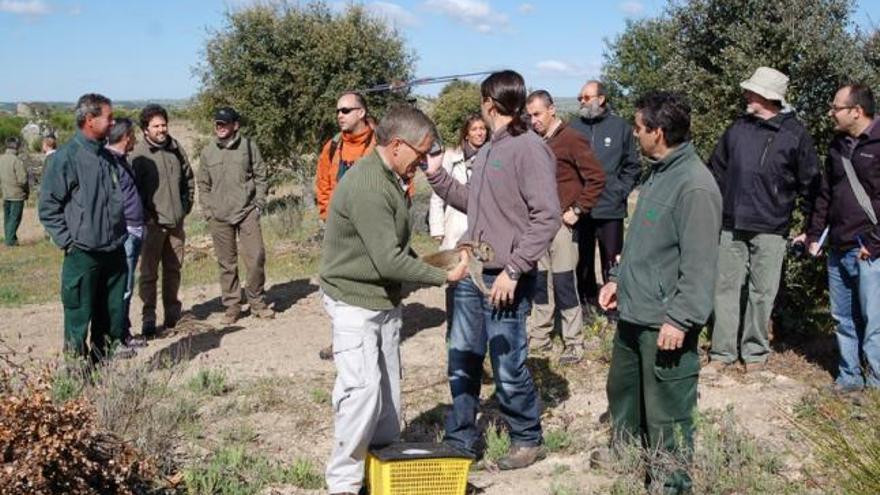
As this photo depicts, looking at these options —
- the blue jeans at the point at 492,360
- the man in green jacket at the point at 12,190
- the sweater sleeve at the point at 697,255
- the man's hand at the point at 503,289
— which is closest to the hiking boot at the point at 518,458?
the blue jeans at the point at 492,360

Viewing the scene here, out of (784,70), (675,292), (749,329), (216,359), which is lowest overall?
(216,359)

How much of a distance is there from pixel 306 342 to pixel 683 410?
4284 mm

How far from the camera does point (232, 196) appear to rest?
27.8ft

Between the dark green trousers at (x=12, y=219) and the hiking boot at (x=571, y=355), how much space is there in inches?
554

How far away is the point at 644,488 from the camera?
4559 mm

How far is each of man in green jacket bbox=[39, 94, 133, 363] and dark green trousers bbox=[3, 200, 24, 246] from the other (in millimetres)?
A: 12629

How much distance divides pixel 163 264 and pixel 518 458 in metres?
4.72

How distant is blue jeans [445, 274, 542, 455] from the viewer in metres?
4.84

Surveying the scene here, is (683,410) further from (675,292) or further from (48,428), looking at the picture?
(48,428)

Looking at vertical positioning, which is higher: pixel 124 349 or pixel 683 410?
pixel 683 410

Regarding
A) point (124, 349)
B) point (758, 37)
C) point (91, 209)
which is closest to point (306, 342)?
point (124, 349)

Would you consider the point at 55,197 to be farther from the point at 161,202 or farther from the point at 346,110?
the point at 346,110

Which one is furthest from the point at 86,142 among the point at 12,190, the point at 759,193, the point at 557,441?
the point at 12,190

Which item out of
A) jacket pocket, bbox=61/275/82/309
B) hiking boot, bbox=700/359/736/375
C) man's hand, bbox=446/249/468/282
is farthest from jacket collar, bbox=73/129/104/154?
hiking boot, bbox=700/359/736/375
